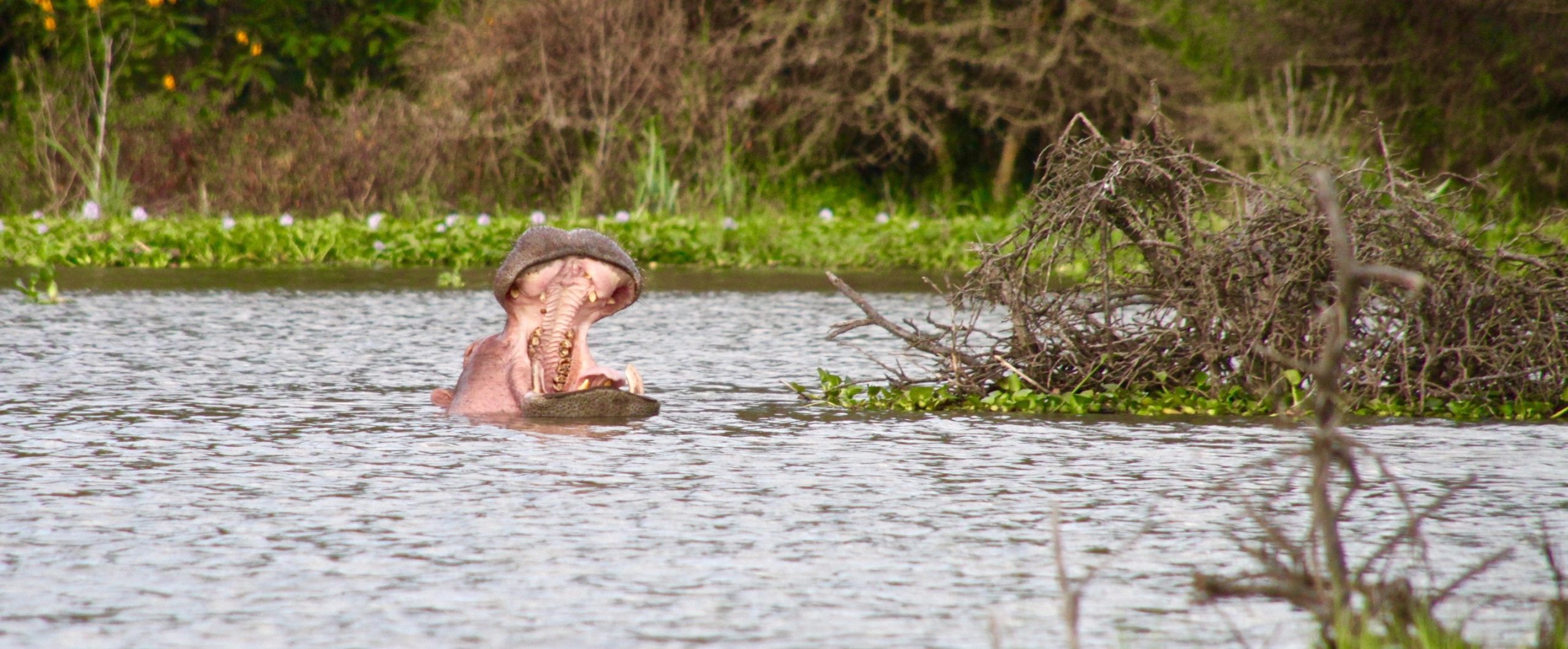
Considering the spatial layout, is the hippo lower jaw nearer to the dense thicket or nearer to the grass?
the grass

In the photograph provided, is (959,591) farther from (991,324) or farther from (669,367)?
(991,324)

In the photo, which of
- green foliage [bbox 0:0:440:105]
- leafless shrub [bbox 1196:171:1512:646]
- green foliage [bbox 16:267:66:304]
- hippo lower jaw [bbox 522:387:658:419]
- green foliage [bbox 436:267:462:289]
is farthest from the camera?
green foliage [bbox 0:0:440:105]

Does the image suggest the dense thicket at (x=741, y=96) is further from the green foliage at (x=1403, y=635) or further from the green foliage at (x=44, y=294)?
the green foliage at (x=1403, y=635)

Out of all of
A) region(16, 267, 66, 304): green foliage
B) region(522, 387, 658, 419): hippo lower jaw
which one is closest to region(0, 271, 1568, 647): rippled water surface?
region(522, 387, 658, 419): hippo lower jaw

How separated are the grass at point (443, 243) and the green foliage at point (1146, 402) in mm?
6820

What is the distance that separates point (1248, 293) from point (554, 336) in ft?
6.70

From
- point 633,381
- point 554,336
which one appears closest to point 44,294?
point 554,336

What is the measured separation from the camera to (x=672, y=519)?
4.18 metres

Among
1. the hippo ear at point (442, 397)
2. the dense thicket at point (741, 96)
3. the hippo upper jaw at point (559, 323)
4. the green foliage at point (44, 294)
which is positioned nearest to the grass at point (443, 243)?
the dense thicket at point (741, 96)

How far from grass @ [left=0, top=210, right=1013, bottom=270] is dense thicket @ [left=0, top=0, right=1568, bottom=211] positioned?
1.34 m

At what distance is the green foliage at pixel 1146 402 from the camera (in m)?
5.97

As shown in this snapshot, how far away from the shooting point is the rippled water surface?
10.7 ft

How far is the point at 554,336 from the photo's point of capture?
582 cm

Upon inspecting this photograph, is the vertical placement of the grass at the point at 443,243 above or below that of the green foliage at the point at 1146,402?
above
